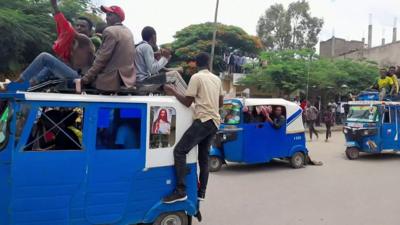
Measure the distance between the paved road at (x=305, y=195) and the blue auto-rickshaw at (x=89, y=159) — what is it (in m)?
1.89

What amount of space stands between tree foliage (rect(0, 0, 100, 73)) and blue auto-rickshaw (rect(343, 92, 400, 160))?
11362 mm

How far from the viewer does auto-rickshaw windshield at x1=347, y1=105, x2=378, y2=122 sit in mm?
12727

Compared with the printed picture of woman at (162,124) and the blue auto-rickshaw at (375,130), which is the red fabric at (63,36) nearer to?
the printed picture of woman at (162,124)

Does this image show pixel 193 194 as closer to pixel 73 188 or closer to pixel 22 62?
pixel 73 188

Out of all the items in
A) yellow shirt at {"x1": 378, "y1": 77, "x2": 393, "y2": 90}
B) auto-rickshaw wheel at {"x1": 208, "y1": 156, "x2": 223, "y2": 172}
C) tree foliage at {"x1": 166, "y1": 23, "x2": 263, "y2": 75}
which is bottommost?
auto-rickshaw wheel at {"x1": 208, "y1": 156, "x2": 223, "y2": 172}

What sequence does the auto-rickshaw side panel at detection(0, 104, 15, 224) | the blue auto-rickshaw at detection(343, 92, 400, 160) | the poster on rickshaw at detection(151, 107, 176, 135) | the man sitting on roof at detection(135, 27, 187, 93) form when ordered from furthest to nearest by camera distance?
the blue auto-rickshaw at detection(343, 92, 400, 160)
the man sitting on roof at detection(135, 27, 187, 93)
the poster on rickshaw at detection(151, 107, 176, 135)
the auto-rickshaw side panel at detection(0, 104, 15, 224)

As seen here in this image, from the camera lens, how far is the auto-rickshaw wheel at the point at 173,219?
15.6 feet

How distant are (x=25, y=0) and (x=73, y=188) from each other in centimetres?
1419

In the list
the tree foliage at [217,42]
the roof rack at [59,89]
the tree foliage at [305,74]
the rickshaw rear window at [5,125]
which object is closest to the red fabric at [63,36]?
the roof rack at [59,89]

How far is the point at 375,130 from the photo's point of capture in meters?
12.6

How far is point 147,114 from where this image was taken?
14.6 ft

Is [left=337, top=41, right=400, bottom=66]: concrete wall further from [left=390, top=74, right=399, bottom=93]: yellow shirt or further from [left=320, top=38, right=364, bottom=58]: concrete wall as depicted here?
[left=390, top=74, right=399, bottom=93]: yellow shirt

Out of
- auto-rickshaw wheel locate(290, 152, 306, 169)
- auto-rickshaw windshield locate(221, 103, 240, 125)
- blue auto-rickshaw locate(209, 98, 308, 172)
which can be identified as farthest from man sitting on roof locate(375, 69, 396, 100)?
auto-rickshaw windshield locate(221, 103, 240, 125)

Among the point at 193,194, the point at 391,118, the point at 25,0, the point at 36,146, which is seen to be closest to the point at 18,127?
the point at 36,146
